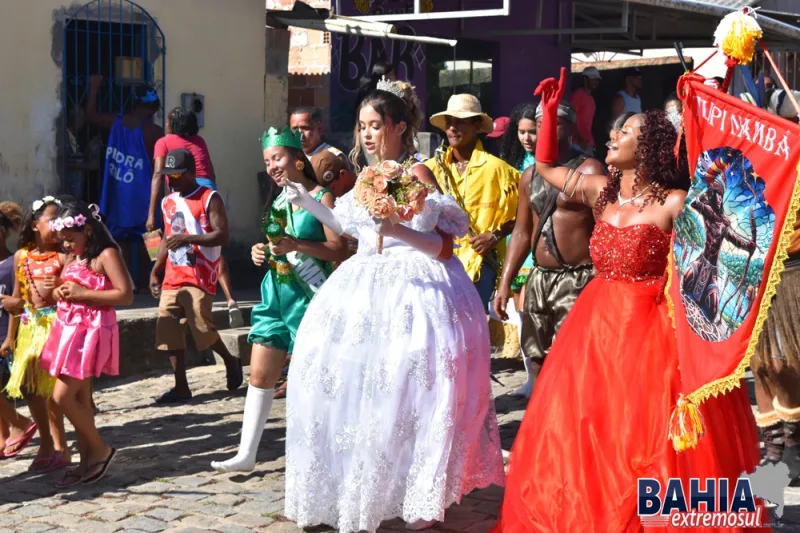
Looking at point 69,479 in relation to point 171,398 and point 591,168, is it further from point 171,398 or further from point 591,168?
point 591,168

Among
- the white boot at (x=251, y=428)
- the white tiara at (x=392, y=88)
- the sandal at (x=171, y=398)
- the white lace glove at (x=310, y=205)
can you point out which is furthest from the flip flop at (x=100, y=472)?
the white tiara at (x=392, y=88)

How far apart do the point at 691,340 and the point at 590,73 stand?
36.7 ft

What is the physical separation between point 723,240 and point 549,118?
1.24m

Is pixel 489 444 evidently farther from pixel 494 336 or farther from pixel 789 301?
pixel 494 336

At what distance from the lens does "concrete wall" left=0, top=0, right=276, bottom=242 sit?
1102 cm

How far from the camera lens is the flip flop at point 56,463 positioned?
23.1 feet

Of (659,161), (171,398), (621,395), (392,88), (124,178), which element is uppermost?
(392,88)

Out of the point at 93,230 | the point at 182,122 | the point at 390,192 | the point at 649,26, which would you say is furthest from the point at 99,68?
the point at 649,26

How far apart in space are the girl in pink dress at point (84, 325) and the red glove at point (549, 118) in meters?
2.41

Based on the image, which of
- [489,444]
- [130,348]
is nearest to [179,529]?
[489,444]

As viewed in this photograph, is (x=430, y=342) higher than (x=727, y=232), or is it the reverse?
(x=727, y=232)

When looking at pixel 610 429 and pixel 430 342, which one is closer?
pixel 610 429

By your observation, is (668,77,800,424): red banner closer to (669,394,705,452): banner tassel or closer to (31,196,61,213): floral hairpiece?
(669,394,705,452): banner tassel

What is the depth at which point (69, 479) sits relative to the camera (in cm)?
675
